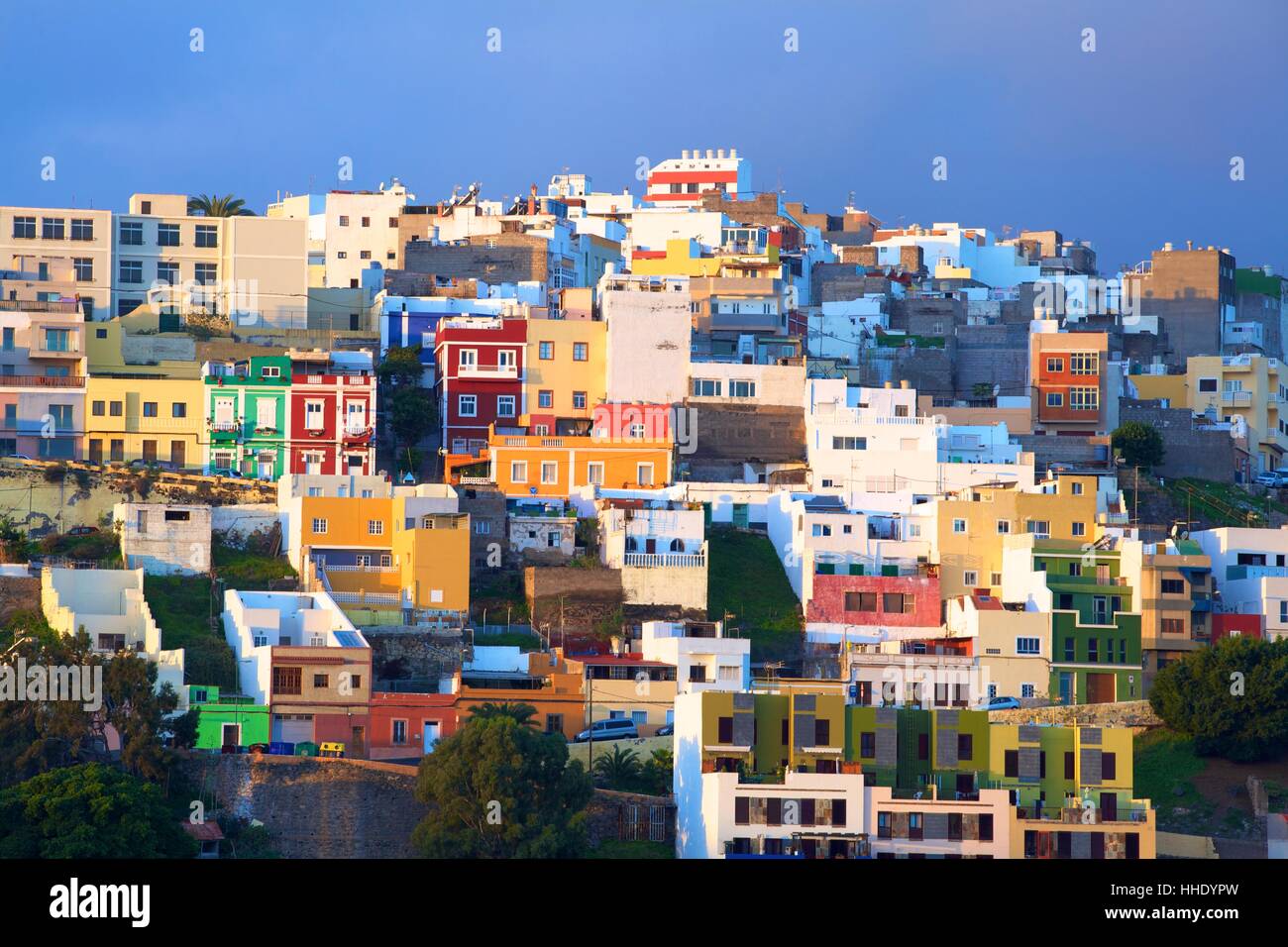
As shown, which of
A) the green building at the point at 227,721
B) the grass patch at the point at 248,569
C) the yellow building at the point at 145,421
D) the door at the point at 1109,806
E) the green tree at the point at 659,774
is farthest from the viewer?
the yellow building at the point at 145,421

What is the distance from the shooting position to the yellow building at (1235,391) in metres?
77.9

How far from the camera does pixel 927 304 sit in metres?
83.1

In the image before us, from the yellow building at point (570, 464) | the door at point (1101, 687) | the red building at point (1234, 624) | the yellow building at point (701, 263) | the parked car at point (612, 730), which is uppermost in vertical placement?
the yellow building at point (701, 263)

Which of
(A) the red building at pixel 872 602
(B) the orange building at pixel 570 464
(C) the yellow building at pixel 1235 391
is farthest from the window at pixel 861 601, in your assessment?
(C) the yellow building at pixel 1235 391

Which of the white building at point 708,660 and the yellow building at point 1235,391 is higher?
the yellow building at point 1235,391

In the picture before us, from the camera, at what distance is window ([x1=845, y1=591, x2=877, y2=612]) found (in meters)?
58.2

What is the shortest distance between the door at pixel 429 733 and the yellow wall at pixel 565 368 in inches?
711

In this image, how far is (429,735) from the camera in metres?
50.3

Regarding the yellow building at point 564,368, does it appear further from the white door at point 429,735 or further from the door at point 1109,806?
the door at point 1109,806

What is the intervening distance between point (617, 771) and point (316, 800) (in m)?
6.11

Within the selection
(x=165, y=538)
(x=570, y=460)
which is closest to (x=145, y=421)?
(x=165, y=538)

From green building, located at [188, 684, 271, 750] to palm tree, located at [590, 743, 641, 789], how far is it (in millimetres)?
6413
